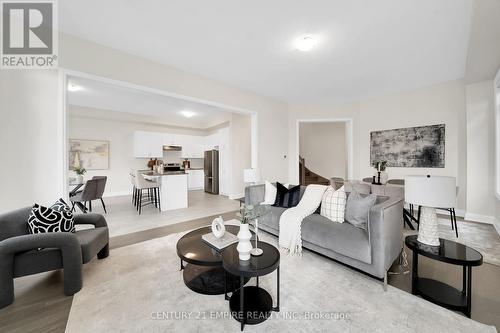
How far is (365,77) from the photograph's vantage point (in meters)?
3.98

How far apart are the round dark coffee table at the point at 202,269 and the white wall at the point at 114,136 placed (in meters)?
5.90

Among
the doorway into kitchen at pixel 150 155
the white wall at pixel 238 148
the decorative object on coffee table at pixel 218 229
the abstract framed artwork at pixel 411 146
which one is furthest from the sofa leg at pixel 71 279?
the abstract framed artwork at pixel 411 146

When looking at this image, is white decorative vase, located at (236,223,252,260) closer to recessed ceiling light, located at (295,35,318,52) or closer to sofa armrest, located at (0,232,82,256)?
sofa armrest, located at (0,232,82,256)

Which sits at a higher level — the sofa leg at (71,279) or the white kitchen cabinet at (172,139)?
the white kitchen cabinet at (172,139)

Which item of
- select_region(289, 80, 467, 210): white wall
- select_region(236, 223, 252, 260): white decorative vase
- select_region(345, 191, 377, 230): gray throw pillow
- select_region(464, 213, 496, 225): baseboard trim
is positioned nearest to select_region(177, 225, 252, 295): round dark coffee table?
select_region(236, 223, 252, 260): white decorative vase

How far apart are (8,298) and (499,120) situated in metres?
6.58

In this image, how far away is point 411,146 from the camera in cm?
460

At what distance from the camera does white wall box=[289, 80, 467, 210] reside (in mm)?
4059

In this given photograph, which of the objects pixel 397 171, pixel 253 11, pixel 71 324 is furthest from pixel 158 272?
pixel 397 171

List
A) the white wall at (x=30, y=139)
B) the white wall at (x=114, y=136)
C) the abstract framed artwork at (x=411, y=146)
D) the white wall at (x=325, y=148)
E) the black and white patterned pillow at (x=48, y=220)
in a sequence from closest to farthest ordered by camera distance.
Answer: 1. the black and white patterned pillow at (x=48, y=220)
2. the white wall at (x=30, y=139)
3. the abstract framed artwork at (x=411, y=146)
4. the white wall at (x=114, y=136)
5. the white wall at (x=325, y=148)

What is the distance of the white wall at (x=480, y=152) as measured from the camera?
3.53 meters

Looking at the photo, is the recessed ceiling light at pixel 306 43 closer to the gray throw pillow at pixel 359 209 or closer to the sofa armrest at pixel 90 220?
→ the gray throw pillow at pixel 359 209

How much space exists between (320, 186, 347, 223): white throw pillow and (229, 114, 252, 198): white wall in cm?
397

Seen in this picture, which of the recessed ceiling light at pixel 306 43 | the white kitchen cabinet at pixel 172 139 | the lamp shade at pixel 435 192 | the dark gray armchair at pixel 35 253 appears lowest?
the dark gray armchair at pixel 35 253
